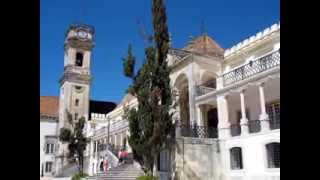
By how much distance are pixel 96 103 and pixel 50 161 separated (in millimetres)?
13000

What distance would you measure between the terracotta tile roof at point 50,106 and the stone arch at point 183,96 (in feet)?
103

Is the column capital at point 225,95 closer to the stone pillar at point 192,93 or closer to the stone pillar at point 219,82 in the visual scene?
the stone pillar at point 219,82

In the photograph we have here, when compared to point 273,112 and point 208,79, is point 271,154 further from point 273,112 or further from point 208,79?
point 208,79

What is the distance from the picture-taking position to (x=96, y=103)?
5869 cm

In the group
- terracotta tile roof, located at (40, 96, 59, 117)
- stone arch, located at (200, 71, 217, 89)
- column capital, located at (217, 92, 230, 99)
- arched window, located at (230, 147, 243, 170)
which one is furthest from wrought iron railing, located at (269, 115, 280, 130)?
terracotta tile roof, located at (40, 96, 59, 117)

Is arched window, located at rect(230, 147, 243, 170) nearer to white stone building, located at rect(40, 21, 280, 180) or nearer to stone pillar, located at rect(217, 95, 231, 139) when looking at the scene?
white stone building, located at rect(40, 21, 280, 180)

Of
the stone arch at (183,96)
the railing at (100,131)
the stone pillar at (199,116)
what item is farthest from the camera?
the railing at (100,131)

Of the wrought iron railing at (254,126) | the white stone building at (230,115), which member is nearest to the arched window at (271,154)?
the white stone building at (230,115)

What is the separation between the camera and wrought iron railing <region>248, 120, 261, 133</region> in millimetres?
19016

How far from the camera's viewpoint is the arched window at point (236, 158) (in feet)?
63.9
